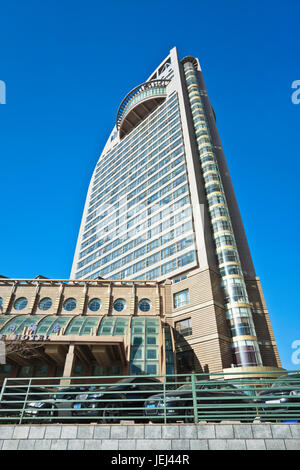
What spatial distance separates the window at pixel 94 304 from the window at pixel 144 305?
5321 mm

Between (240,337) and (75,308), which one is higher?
(75,308)

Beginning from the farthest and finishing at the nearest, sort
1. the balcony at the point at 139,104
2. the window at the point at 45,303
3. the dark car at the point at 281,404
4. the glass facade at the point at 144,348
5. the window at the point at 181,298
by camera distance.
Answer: the balcony at the point at 139,104
the window at the point at 181,298
the window at the point at 45,303
the glass facade at the point at 144,348
the dark car at the point at 281,404

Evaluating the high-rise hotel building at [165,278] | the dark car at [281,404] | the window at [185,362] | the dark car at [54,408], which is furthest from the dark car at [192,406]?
the window at [185,362]

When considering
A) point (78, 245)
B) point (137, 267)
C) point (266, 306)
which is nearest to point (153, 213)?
point (137, 267)

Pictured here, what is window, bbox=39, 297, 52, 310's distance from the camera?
113 ft

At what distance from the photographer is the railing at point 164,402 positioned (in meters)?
7.12

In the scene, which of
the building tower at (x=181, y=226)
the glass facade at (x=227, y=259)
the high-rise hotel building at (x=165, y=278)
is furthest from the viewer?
the building tower at (x=181, y=226)

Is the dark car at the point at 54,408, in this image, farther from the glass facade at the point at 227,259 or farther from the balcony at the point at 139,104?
the balcony at the point at 139,104

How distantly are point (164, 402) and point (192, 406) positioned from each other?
4.14 ft

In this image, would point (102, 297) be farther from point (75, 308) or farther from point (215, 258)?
point (215, 258)

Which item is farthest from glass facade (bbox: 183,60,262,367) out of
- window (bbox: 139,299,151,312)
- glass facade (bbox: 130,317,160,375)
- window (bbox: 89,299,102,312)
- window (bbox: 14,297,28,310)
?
window (bbox: 14,297,28,310)

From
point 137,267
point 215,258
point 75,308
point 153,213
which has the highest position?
point 153,213

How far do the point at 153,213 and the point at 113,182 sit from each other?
2581 cm

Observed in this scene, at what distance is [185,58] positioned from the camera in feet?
230
